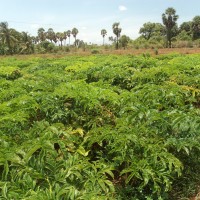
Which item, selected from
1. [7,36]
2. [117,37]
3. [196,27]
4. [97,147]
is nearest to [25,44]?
[7,36]

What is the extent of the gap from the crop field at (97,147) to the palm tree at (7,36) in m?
52.5

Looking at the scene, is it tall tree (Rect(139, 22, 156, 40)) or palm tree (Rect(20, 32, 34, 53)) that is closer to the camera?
palm tree (Rect(20, 32, 34, 53))

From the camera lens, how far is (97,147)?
4.34 meters

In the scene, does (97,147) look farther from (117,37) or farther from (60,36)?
(60,36)

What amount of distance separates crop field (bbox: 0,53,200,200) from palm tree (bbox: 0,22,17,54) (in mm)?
52507

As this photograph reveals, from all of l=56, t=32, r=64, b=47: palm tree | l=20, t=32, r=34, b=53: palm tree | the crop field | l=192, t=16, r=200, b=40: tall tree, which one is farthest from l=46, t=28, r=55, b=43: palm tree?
the crop field

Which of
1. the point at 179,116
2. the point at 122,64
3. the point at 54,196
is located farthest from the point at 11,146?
the point at 122,64

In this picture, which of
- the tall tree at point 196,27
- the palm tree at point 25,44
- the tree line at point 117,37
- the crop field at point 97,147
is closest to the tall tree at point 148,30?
the tree line at point 117,37

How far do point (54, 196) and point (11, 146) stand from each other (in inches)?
46.1

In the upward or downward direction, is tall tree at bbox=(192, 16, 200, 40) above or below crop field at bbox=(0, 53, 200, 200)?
above

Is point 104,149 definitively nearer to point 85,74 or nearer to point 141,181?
point 141,181

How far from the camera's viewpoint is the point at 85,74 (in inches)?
353

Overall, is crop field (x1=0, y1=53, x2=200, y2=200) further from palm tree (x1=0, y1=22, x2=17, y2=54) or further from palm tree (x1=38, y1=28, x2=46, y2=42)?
palm tree (x1=38, y1=28, x2=46, y2=42)

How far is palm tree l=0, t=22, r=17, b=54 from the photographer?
53706mm
